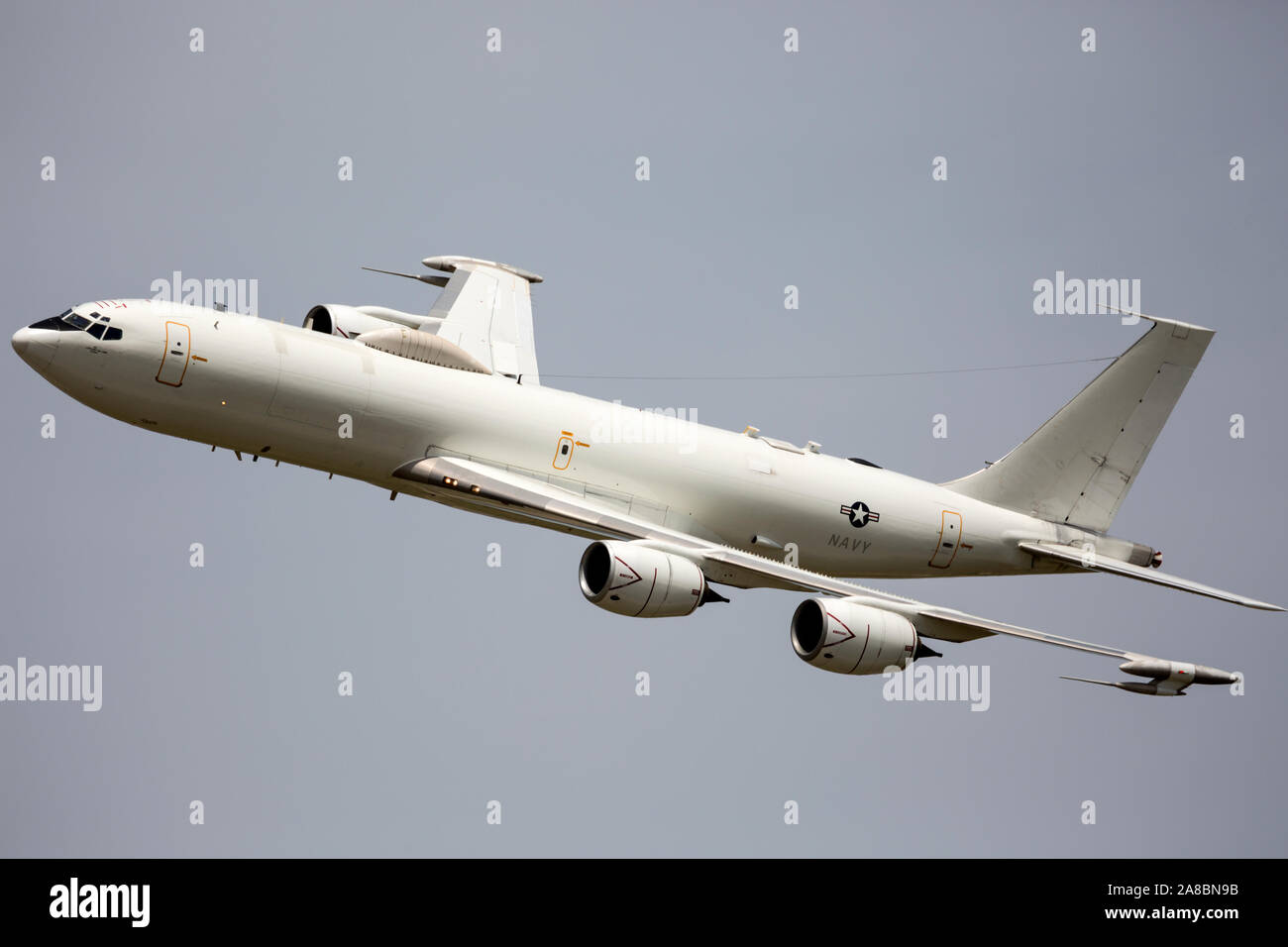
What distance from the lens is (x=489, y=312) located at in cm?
6744

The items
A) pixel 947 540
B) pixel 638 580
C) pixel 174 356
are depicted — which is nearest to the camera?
pixel 174 356

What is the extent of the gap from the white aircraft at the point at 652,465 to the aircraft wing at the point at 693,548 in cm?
7

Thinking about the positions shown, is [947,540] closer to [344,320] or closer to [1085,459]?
[1085,459]

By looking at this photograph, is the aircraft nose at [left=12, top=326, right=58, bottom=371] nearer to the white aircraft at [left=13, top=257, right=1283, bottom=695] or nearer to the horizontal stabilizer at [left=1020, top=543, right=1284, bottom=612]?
the white aircraft at [left=13, top=257, right=1283, bottom=695]

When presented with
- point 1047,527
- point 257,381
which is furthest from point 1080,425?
point 257,381

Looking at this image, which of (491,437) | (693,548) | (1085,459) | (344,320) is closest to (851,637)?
(693,548)

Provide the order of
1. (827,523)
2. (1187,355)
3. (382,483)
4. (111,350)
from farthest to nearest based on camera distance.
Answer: (1187,355) → (827,523) → (382,483) → (111,350)

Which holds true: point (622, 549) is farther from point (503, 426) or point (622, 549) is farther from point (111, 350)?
point (111, 350)

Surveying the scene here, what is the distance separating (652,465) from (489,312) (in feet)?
41.4

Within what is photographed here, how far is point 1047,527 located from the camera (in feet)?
212

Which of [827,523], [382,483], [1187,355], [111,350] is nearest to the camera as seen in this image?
[111,350]

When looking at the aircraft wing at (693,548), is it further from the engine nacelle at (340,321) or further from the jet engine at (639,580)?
the engine nacelle at (340,321)

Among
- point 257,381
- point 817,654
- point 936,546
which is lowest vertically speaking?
point 817,654

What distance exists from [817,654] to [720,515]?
641 cm
